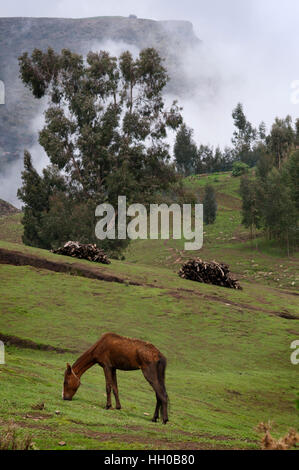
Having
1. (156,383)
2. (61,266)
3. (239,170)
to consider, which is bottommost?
(156,383)

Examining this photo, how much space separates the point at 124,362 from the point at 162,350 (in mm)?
8334

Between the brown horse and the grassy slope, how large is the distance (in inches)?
14.1

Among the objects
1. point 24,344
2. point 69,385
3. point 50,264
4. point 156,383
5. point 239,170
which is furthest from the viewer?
point 239,170

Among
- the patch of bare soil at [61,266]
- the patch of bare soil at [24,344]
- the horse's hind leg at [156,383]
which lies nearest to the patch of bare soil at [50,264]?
the patch of bare soil at [61,266]

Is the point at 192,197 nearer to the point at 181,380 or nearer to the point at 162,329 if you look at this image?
the point at 162,329

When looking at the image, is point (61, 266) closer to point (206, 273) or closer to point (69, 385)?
point (206, 273)

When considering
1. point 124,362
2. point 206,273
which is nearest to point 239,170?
point 206,273

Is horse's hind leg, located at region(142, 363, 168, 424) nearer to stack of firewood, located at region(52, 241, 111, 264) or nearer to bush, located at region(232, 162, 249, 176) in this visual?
stack of firewood, located at region(52, 241, 111, 264)

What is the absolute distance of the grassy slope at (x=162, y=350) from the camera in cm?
826

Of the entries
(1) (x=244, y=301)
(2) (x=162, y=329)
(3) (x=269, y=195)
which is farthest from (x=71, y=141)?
(2) (x=162, y=329)

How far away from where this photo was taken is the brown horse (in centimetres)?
888

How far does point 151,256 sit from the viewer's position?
64188mm

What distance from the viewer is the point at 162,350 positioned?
→ 17.4m
